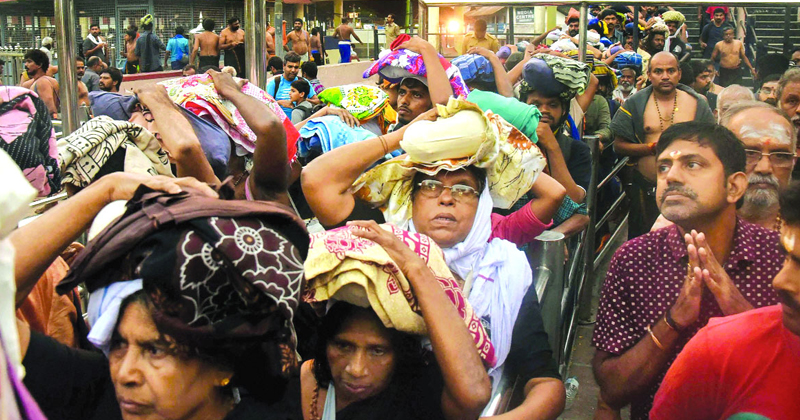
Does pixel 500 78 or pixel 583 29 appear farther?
pixel 583 29

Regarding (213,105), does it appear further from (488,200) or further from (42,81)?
(42,81)

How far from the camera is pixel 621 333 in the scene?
2809mm

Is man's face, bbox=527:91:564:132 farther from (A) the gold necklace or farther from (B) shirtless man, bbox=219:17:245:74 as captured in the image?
(B) shirtless man, bbox=219:17:245:74

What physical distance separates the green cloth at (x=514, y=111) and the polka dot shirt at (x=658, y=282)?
4.08 feet

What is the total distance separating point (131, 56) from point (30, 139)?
51.5 ft

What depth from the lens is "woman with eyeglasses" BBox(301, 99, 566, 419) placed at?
2811mm

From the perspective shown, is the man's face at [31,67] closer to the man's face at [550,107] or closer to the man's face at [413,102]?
the man's face at [413,102]

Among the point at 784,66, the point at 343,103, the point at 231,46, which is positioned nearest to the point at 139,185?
the point at 343,103

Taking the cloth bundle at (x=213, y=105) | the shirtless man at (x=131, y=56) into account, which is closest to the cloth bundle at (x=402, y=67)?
the cloth bundle at (x=213, y=105)

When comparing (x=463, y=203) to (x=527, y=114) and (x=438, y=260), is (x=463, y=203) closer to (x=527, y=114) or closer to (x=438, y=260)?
(x=438, y=260)

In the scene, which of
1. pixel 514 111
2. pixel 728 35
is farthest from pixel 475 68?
pixel 728 35

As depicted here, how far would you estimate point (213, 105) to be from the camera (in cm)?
353

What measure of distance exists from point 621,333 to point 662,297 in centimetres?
19

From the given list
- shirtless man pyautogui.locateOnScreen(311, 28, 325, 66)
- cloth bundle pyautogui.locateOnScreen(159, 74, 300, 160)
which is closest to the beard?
cloth bundle pyautogui.locateOnScreen(159, 74, 300, 160)
